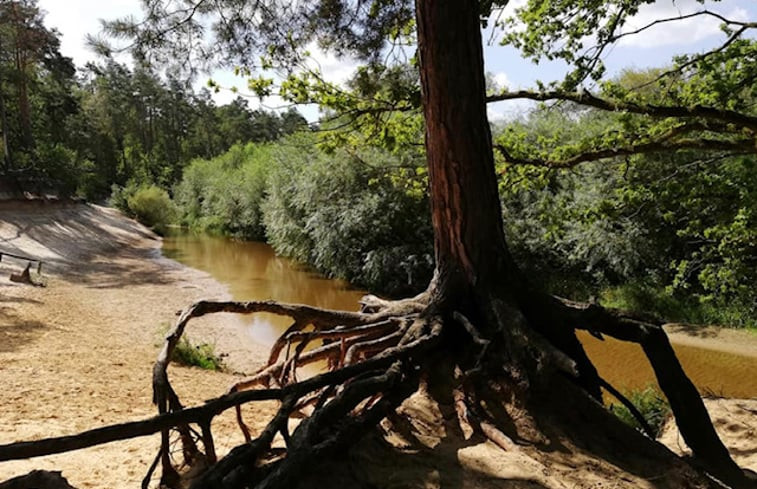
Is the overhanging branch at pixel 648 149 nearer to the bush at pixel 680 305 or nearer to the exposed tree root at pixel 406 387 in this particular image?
the exposed tree root at pixel 406 387

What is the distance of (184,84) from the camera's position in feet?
17.8

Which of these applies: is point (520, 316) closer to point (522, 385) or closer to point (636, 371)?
point (522, 385)

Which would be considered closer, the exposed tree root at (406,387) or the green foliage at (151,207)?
the exposed tree root at (406,387)

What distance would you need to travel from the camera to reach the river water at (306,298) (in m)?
9.81

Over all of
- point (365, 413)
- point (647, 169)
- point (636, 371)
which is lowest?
point (636, 371)

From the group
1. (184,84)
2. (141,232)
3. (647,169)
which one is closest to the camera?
(184,84)

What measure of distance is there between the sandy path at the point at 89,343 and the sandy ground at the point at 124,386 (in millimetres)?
20

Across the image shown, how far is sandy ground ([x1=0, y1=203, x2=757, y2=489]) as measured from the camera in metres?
2.64

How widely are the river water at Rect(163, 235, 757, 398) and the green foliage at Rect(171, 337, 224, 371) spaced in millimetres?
2478

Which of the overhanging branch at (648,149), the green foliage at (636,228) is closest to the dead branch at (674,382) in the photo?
the overhanging branch at (648,149)

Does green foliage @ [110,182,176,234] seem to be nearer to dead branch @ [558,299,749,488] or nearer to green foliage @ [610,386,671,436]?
green foliage @ [610,386,671,436]

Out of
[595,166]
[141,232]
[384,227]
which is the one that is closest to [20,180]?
[141,232]

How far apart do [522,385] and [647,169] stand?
11645 millimetres

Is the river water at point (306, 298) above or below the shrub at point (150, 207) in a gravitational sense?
below
